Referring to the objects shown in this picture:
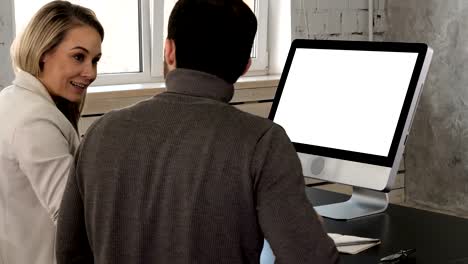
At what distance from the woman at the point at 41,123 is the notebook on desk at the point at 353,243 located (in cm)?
66

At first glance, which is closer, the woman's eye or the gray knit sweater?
the gray knit sweater

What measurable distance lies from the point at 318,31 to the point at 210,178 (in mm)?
2555

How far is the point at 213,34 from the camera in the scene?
127cm

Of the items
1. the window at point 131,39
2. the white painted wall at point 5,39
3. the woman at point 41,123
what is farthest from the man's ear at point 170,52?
the window at point 131,39

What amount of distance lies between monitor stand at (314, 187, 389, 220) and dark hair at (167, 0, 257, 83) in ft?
3.26

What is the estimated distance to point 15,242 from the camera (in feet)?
6.28

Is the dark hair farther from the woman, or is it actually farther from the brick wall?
the brick wall

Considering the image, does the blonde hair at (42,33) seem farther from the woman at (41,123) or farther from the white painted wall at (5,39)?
the white painted wall at (5,39)

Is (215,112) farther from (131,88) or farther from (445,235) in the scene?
(131,88)

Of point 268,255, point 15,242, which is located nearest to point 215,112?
point 268,255

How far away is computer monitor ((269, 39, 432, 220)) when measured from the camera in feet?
6.97

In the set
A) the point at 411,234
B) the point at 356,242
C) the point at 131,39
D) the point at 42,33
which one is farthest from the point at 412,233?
the point at 131,39

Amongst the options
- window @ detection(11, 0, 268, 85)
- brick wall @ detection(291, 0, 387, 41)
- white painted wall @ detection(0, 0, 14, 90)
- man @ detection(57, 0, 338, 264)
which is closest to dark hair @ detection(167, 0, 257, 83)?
man @ detection(57, 0, 338, 264)

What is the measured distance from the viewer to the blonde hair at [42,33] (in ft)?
6.32
